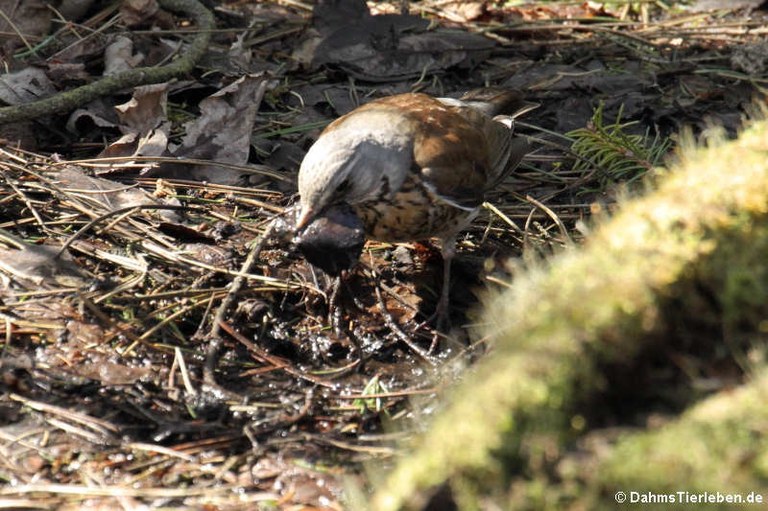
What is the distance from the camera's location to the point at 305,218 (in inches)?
191

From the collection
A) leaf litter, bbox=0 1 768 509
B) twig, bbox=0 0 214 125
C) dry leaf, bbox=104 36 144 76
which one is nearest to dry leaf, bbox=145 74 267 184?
leaf litter, bbox=0 1 768 509

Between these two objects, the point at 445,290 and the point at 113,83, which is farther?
the point at 113,83

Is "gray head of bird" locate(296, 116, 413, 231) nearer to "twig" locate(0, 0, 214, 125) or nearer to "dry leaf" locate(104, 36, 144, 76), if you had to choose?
"twig" locate(0, 0, 214, 125)

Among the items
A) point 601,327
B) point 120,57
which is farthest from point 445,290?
point 120,57

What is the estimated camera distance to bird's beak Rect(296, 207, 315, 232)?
4855 mm

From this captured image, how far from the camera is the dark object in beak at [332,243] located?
4809mm

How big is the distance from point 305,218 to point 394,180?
1.79 ft

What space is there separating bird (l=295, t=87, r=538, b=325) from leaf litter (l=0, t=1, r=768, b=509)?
0.34 meters

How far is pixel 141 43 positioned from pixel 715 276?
16.3 feet

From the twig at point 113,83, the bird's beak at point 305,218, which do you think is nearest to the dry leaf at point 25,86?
the twig at point 113,83

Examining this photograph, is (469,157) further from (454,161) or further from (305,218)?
(305,218)

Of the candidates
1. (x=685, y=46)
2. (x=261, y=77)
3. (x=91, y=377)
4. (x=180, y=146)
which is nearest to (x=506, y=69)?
(x=685, y=46)

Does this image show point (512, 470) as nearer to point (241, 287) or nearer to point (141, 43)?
point (241, 287)

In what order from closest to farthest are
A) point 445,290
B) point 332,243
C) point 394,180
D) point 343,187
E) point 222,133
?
1. point 332,243
2. point 343,187
3. point 394,180
4. point 445,290
5. point 222,133
